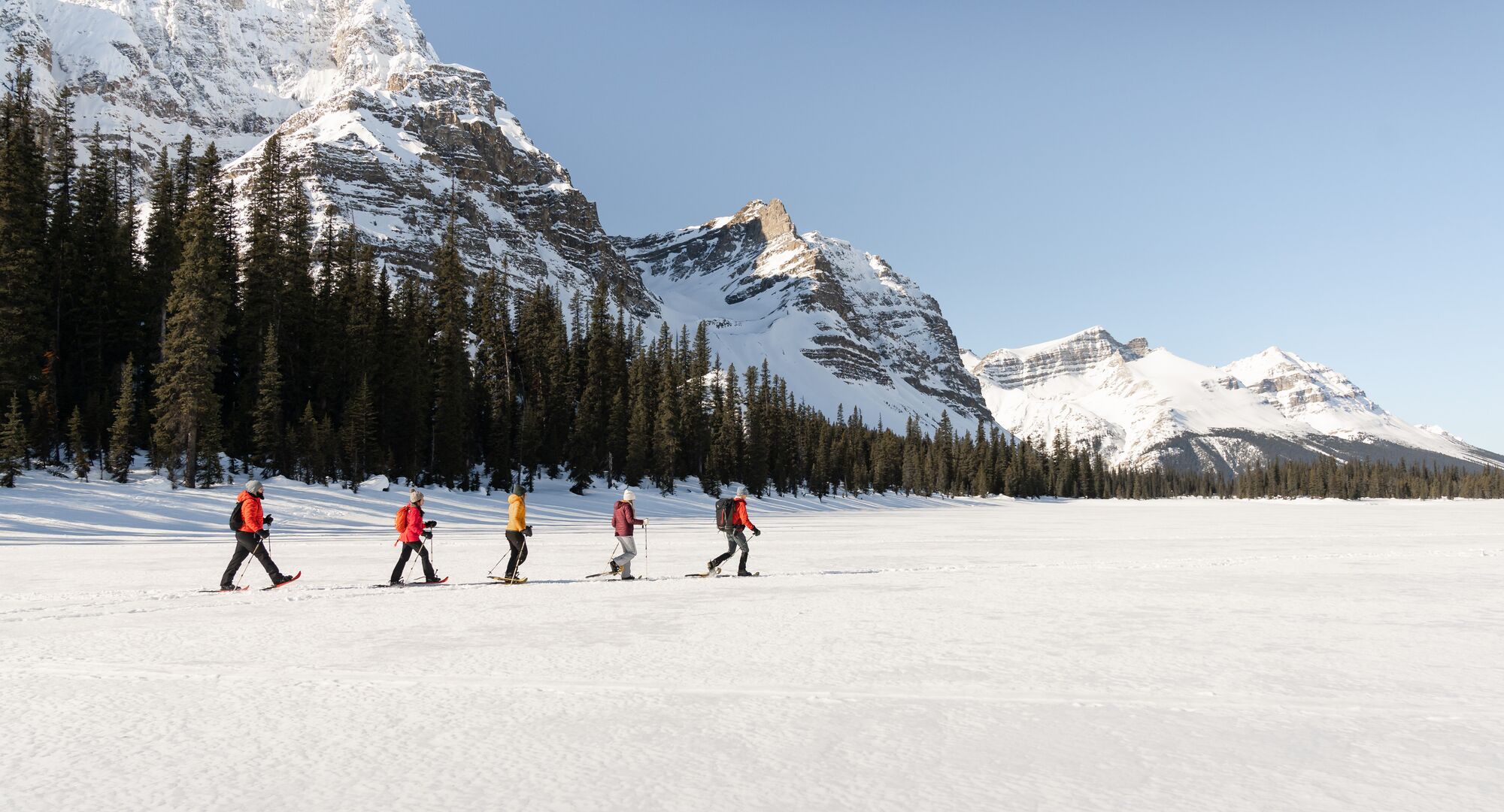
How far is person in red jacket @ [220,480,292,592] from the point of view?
1386 centimetres

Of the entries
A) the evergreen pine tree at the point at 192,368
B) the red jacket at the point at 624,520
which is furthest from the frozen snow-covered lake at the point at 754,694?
the evergreen pine tree at the point at 192,368

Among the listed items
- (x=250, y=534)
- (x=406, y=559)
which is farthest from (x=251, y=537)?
(x=406, y=559)

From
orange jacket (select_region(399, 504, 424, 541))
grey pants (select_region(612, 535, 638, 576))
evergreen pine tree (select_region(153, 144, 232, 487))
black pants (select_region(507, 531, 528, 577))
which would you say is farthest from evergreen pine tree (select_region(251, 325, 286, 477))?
grey pants (select_region(612, 535, 638, 576))

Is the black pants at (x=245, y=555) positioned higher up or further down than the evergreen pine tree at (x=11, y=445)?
further down

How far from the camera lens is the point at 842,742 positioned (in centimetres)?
558

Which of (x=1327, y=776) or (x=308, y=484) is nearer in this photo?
(x=1327, y=776)

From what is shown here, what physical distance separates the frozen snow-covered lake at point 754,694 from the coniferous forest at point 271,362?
29.9 metres

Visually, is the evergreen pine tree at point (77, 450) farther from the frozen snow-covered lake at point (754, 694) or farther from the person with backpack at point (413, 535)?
the person with backpack at point (413, 535)

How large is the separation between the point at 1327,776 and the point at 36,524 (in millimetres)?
35232

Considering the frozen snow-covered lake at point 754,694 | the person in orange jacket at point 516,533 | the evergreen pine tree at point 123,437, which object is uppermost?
the evergreen pine tree at point 123,437

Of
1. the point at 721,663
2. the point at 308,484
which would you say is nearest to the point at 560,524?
the point at 308,484

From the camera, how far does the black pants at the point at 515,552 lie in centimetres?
1544

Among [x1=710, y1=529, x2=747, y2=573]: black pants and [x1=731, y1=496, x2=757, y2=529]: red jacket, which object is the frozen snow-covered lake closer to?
[x1=710, y1=529, x2=747, y2=573]: black pants

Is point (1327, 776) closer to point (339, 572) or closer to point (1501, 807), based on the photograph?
point (1501, 807)
